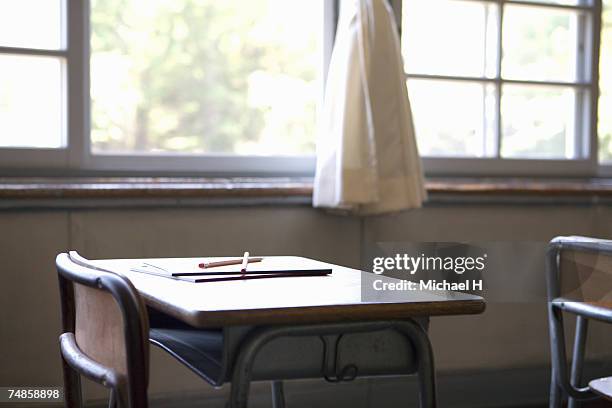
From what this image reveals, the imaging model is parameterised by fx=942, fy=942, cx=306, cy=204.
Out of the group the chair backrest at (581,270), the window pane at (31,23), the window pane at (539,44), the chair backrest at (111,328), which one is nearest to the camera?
the chair backrest at (111,328)

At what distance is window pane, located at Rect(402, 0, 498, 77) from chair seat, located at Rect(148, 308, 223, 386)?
1.95 meters

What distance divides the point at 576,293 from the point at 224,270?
856 millimetres

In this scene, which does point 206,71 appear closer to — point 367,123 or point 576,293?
point 367,123

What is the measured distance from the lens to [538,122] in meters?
3.89

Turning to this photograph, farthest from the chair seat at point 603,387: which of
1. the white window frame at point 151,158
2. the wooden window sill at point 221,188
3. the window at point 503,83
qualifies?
the window at point 503,83

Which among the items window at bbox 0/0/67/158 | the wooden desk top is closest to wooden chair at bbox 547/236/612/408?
the wooden desk top

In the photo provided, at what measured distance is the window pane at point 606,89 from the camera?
13.4 feet

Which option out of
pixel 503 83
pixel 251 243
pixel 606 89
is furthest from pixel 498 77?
pixel 251 243

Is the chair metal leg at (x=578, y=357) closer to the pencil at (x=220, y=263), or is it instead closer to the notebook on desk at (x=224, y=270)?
the notebook on desk at (x=224, y=270)

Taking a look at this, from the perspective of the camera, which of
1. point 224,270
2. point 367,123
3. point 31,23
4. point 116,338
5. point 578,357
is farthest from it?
point 367,123

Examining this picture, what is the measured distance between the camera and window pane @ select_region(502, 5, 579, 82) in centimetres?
378

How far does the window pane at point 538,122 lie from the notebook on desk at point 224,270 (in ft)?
6.46

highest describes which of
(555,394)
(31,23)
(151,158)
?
(31,23)

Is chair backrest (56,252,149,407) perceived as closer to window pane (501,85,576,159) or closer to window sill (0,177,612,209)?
window sill (0,177,612,209)
